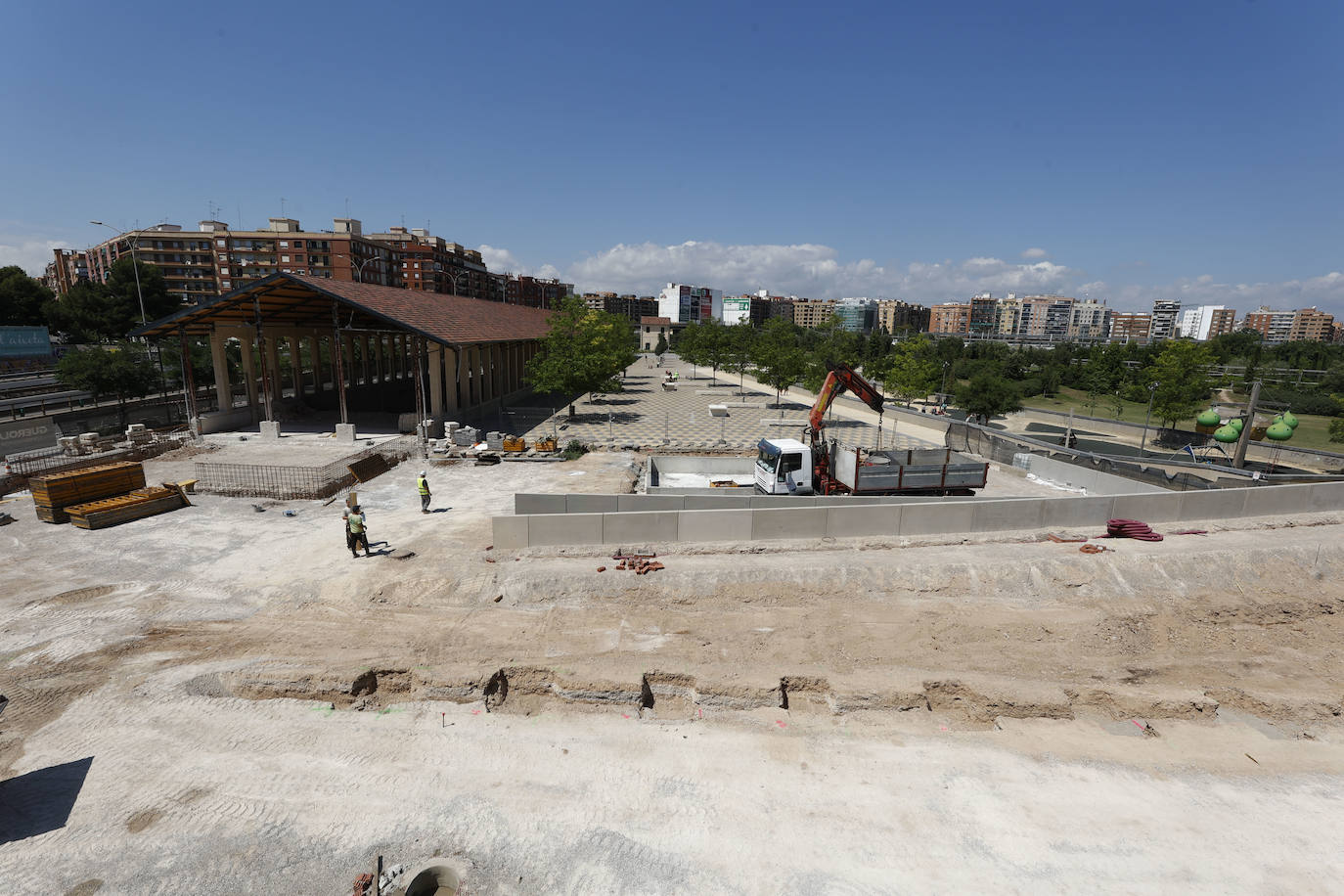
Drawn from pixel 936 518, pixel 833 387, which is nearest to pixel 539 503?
pixel 833 387

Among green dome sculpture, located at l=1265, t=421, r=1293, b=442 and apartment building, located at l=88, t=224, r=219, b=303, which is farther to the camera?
apartment building, located at l=88, t=224, r=219, b=303

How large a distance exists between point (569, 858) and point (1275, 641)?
17440mm

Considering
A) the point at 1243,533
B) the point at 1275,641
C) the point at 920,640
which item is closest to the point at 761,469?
the point at 920,640

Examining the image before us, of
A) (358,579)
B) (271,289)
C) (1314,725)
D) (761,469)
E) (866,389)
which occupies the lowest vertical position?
(1314,725)

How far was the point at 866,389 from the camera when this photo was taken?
74.3ft

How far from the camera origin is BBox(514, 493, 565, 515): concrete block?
17.1m

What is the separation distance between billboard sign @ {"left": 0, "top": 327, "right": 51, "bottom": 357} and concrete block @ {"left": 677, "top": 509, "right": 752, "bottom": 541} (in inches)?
2717

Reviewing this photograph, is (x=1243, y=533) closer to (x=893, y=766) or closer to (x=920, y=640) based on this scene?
(x=920, y=640)

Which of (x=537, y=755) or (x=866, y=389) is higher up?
(x=866, y=389)

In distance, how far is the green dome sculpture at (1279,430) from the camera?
32188mm

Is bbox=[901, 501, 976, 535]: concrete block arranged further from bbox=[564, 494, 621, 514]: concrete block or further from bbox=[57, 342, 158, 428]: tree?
bbox=[57, 342, 158, 428]: tree

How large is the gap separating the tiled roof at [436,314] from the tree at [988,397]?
3176cm

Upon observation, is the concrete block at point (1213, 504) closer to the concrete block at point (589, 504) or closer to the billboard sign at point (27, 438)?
the concrete block at point (589, 504)

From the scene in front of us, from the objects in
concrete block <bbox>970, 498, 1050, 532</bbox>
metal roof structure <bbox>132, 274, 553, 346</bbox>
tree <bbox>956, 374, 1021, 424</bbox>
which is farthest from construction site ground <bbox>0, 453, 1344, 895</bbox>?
tree <bbox>956, 374, 1021, 424</bbox>
